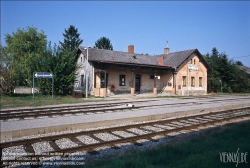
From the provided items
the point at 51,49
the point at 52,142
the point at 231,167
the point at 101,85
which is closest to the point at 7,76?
the point at 51,49

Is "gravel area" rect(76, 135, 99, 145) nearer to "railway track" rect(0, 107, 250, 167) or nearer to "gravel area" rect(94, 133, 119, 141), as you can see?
"railway track" rect(0, 107, 250, 167)

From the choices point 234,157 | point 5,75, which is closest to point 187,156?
point 234,157

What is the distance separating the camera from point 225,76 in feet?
113

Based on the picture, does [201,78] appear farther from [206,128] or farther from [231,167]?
[231,167]

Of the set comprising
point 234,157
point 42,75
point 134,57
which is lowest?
A: point 234,157

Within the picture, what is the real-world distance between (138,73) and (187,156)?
23537 mm

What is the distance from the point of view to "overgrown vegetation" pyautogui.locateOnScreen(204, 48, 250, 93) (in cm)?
3209

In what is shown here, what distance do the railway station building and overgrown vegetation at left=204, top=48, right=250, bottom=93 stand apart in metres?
2.51

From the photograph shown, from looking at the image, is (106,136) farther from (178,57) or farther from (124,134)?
(178,57)

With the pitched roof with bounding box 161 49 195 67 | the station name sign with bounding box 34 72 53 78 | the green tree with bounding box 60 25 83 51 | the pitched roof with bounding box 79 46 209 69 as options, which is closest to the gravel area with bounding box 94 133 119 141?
the station name sign with bounding box 34 72 53 78

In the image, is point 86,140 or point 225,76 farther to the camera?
point 225,76

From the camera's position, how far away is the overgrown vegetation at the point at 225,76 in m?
32.1

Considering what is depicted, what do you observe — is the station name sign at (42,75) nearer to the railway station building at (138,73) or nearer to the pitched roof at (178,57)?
the railway station building at (138,73)

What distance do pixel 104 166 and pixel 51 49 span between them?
20.2m
